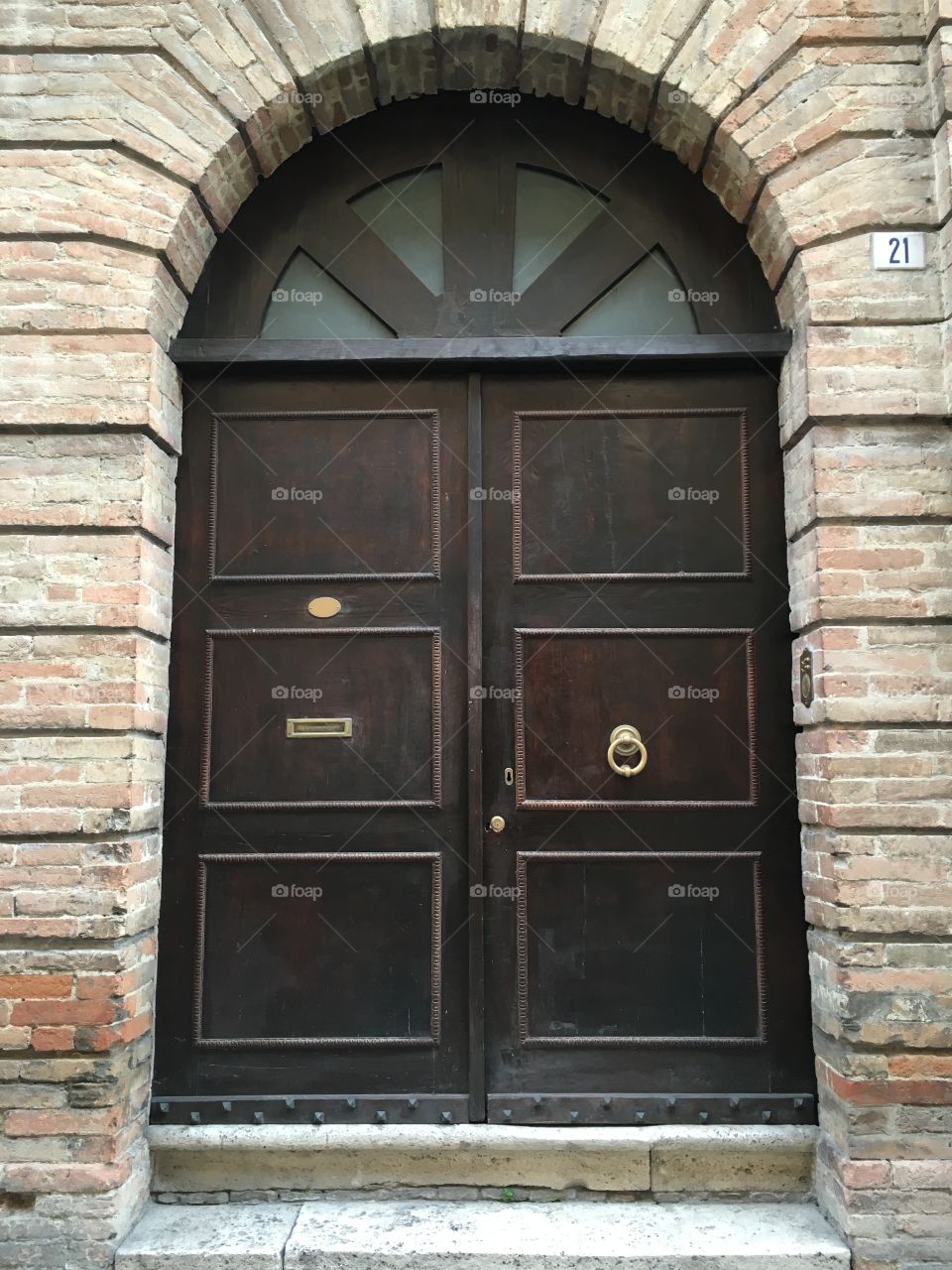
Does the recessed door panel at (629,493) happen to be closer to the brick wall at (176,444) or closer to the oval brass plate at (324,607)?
the brick wall at (176,444)

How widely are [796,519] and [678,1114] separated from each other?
7.16ft

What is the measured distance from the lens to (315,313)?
12.4 ft

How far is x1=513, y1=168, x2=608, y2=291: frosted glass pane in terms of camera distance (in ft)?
12.4

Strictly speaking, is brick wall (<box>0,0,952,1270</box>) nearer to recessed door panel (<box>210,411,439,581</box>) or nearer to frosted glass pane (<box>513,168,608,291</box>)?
recessed door panel (<box>210,411,439,581</box>)

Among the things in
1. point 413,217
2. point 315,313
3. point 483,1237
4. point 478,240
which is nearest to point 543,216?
point 478,240

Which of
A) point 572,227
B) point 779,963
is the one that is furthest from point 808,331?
point 779,963

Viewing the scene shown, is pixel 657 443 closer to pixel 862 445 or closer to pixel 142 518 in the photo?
pixel 862 445

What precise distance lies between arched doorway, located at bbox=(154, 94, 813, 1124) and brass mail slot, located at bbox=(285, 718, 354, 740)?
12mm

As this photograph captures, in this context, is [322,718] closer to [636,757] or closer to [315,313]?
[636,757]

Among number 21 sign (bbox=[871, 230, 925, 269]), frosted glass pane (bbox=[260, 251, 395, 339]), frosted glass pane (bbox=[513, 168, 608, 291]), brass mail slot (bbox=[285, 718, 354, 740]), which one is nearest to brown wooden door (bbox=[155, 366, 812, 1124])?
brass mail slot (bbox=[285, 718, 354, 740])

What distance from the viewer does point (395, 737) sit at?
3582 millimetres

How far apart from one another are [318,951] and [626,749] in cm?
136

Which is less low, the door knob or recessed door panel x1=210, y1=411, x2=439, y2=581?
recessed door panel x1=210, y1=411, x2=439, y2=581

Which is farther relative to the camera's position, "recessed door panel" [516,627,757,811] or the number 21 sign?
"recessed door panel" [516,627,757,811]
